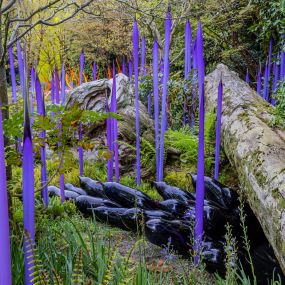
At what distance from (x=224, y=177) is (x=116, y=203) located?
5.22ft

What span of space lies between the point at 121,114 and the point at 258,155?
2197mm

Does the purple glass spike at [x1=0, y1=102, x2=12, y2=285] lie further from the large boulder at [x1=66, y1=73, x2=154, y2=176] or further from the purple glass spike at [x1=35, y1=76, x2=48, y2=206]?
the large boulder at [x1=66, y1=73, x2=154, y2=176]

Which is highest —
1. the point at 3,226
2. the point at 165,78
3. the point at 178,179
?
the point at 165,78

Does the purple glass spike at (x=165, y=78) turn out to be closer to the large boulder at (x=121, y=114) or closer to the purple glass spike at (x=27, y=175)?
the large boulder at (x=121, y=114)

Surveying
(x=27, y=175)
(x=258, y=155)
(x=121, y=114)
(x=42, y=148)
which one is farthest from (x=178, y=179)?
(x=27, y=175)

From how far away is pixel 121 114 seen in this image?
14.3 ft

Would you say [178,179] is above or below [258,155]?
below

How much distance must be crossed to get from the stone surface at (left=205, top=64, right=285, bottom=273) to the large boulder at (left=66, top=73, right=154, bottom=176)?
1.01 meters

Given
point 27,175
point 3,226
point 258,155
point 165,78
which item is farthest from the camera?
point 165,78

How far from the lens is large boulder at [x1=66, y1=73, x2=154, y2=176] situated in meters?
4.22

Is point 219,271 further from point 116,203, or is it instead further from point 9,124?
point 9,124

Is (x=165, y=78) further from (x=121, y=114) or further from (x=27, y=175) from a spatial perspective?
(x=27, y=175)

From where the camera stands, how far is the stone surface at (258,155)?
1.84 m

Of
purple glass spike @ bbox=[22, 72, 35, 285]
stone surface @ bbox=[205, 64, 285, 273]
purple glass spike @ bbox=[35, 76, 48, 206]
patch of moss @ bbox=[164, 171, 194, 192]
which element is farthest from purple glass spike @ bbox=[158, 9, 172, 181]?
purple glass spike @ bbox=[22, 72, 35, 285]
